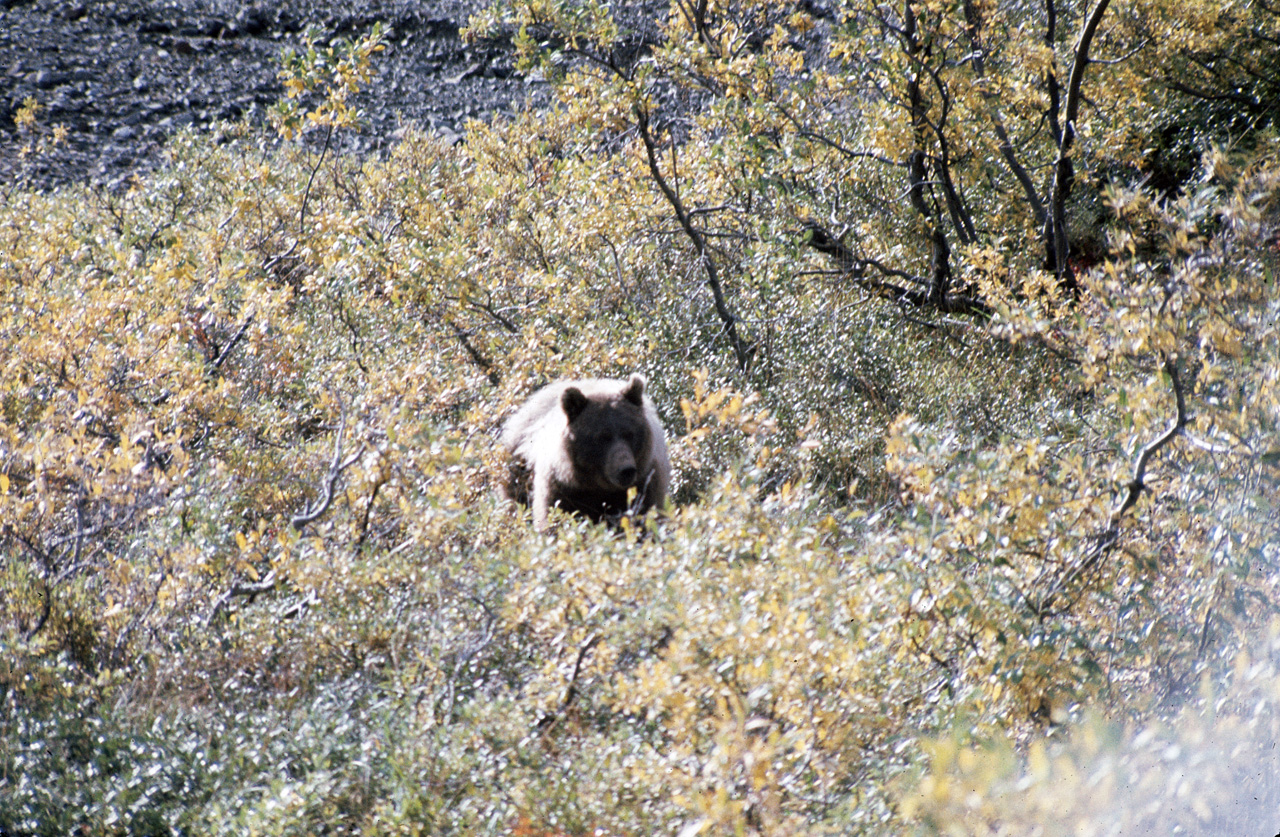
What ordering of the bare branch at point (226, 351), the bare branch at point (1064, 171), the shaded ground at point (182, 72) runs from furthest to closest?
the shaded ground at point (182, 72)
the bare branch at point (226, 351)
the bare branch at point (1064, 171)

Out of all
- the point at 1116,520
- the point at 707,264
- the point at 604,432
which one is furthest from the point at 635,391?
the point at 1116,520

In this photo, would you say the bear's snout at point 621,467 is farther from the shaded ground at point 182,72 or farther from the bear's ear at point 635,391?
the shaded ground at point 182,72

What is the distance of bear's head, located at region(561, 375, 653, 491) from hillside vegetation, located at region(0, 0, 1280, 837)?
52 centimetres

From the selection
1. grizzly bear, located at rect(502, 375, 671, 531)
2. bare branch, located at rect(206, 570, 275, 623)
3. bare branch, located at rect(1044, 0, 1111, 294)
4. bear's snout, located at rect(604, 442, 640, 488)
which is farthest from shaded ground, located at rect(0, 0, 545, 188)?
bare branch, located at rect(206, 570, 275, 623)

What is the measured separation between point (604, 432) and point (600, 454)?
14 cm

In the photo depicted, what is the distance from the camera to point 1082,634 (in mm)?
2861

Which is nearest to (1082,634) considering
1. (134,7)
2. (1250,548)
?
(1250,548)

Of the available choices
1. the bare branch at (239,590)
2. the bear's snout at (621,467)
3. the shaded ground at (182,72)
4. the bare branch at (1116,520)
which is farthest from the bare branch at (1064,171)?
the shaded ground at (182,72)

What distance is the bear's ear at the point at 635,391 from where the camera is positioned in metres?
5.60

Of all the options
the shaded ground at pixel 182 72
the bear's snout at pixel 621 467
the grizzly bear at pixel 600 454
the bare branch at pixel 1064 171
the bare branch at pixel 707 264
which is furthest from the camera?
the shaded ground at pixel 182 72

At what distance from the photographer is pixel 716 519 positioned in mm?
3496

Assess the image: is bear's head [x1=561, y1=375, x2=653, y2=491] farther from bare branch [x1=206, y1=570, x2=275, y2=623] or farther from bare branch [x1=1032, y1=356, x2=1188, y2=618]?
bare branch [x1=1032, y1=356, x2=1188, y2=618]

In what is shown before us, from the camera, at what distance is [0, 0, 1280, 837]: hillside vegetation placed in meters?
2.68

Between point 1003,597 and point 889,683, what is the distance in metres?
0.49
